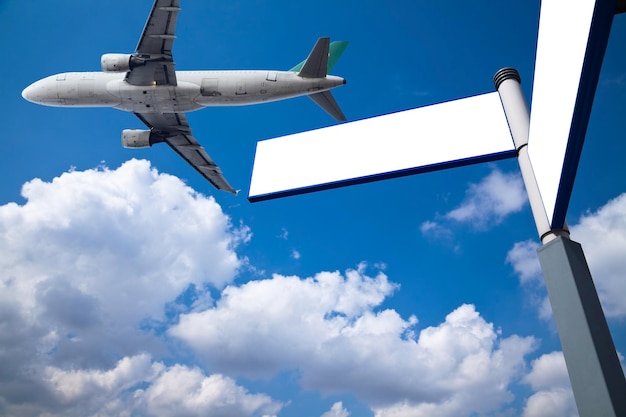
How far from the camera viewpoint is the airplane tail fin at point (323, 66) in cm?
2709

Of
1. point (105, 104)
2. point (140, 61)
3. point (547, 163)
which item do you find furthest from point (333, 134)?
point (105, 104)

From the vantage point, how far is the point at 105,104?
29.8 metres

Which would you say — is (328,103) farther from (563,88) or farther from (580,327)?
(580,327)

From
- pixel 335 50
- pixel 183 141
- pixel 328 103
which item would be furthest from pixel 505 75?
pixel 183 141

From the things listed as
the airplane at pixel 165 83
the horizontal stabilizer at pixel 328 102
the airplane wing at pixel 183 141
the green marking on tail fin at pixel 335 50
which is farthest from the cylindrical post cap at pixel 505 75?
the airplane wing at pixel 183 141

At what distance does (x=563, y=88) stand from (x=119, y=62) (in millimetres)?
29168

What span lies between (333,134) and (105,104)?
91.3ft

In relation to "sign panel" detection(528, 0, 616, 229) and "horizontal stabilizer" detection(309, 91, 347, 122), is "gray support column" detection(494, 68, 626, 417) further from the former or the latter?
"horizontal stabilizer" detection(309, 91, 347, 122)

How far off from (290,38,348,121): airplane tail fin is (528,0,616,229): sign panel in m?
23.3

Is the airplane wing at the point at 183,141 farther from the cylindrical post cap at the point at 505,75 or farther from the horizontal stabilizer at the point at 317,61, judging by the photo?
the cylindrical post cap at the point at 505,75

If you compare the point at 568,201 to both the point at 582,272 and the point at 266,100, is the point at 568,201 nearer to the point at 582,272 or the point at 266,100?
the point at 582,272

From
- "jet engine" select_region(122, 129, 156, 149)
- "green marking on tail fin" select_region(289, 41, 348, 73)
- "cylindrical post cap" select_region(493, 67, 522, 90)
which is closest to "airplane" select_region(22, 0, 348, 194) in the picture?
"jet engine" select_region(122, 129, 156, 149)

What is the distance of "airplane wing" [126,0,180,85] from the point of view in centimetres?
2544

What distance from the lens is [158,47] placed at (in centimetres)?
2747
